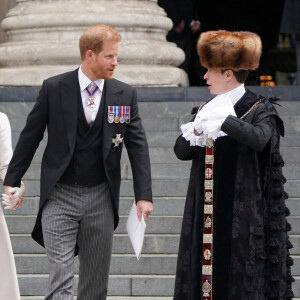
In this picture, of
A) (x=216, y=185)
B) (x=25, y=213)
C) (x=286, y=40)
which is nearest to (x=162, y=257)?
(x=25, y=213)

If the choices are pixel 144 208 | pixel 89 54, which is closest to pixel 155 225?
pixel 144 208

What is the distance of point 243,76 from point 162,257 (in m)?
2.54

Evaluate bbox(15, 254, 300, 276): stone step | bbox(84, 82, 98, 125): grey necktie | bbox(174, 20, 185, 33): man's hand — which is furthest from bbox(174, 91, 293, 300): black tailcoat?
bbox(174, 20, 185, 33): man's hand

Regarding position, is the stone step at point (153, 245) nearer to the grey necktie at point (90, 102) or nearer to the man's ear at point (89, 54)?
the grey necktie at point (90, 102)

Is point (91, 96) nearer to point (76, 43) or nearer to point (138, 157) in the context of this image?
point (138, 157)

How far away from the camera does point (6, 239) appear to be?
677cm

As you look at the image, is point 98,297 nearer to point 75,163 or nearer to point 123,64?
point 75,163

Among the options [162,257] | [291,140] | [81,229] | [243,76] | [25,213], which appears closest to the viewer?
[243,76]

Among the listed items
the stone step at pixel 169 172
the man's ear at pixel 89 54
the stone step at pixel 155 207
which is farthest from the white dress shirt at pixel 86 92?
the stone step at pixel 169 172

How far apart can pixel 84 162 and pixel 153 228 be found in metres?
2.36

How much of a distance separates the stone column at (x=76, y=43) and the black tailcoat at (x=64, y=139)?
5150mm

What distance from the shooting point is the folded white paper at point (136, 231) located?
6434mm

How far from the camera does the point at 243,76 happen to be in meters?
6.13

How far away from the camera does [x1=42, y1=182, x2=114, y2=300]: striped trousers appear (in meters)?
6.42
